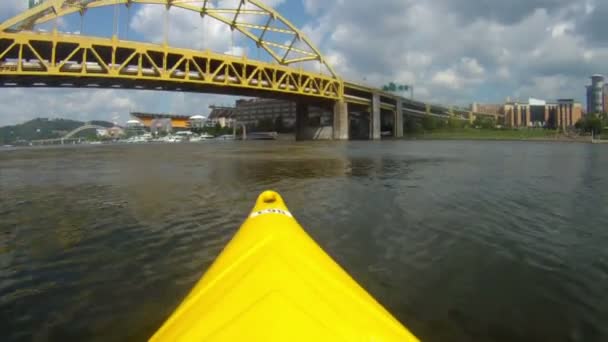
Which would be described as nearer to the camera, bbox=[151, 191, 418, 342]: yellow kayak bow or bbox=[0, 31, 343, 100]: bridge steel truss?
bbox=[151, 191, 418, 342]: yellow kayak bow

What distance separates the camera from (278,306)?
1996mm

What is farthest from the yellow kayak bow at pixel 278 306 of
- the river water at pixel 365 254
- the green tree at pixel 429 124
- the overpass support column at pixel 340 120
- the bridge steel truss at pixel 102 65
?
the green tree at pixel 429 124

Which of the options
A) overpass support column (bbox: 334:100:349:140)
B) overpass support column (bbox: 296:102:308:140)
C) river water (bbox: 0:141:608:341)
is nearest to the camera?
river water (bbox: 0:141:608:341)

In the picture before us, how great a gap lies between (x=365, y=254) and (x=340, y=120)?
90.3 meters

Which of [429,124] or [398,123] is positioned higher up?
[429,124]

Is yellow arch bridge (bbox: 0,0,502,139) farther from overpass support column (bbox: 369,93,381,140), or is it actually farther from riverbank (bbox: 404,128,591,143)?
riverbank (bbox: 404,128,591,143)

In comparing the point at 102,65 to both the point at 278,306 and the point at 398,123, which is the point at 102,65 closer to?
the point at 278,306

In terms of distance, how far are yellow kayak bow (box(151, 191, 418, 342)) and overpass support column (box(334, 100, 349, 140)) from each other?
9325cm

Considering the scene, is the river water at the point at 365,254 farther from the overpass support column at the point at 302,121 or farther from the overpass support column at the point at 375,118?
the overpass support column at the point at 375,118

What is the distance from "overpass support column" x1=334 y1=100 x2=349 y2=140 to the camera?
94594 millimetres

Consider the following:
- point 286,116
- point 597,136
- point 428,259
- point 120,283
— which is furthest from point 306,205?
point 286,116

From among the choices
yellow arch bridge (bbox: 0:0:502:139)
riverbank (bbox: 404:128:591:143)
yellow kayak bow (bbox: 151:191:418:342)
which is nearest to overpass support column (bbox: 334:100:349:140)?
yellow arch bridge (bbox: 0:0:502:139)

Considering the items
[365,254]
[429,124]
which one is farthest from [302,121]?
[365,254]

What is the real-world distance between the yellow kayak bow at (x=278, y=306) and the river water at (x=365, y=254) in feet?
5.71
